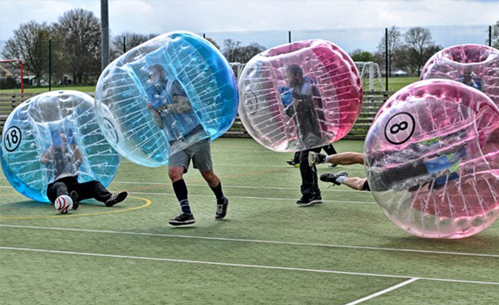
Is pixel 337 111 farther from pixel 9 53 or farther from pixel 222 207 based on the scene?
pixel 9 53

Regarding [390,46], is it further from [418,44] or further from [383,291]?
[383,291]

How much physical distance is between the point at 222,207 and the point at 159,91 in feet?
5.94

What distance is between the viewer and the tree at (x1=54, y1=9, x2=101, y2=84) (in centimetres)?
3775

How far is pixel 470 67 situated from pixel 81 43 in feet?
105

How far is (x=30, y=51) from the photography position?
115ft

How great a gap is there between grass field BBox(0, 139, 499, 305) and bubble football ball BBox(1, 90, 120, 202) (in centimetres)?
41

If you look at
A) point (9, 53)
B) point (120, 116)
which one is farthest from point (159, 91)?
point (9, 53)

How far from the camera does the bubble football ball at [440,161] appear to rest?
7969mm

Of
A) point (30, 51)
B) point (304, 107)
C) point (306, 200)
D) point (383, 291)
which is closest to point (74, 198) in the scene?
point (306, 200)

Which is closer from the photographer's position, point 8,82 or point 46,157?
point 46,157

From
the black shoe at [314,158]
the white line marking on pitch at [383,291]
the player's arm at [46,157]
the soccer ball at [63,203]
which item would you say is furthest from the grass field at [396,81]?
the white line marking on pitch at [383,291]

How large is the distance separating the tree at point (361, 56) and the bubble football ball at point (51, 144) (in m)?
17.0

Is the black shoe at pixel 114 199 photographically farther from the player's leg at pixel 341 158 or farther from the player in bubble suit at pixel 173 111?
the player's leg at pixel 341 158

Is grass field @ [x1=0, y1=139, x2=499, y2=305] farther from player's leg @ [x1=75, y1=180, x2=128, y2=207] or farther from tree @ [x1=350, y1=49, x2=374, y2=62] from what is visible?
tree @ [x1=350, y1=49, x2=374, y2=62]
